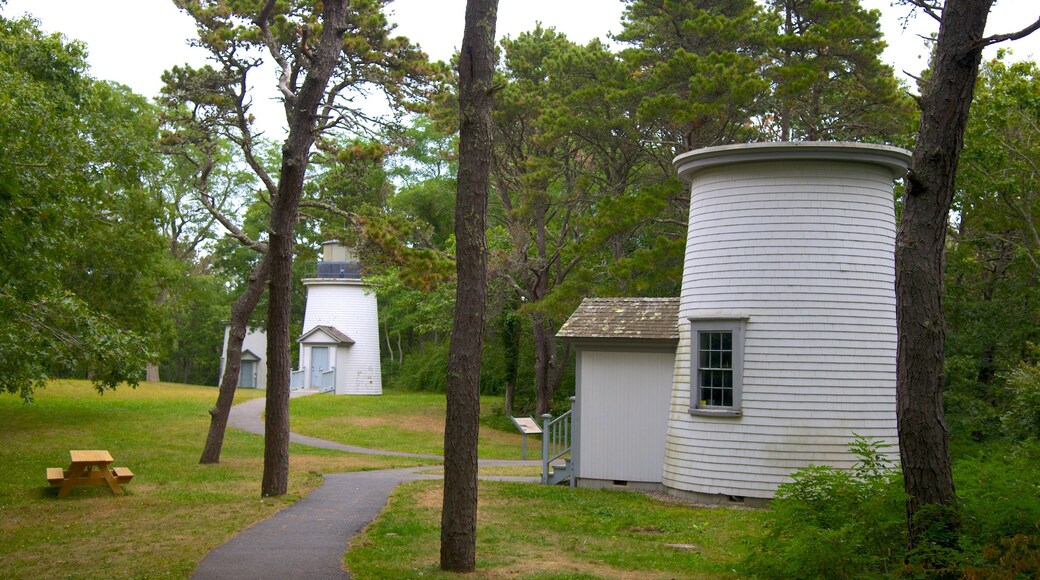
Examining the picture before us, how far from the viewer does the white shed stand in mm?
16938

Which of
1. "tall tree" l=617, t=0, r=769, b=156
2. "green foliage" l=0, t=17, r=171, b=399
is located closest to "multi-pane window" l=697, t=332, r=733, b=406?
"green foliage" l=0, t=17, r=171, b=399

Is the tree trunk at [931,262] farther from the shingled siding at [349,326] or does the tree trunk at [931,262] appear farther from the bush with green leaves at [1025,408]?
the shingled siding at [349,326]

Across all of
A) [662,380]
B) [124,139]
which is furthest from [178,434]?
[662,380]

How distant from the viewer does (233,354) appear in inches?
773

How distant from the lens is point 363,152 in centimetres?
1786

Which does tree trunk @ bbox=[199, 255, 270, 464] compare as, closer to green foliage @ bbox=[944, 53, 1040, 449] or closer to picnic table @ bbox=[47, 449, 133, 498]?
picnic table @ bbox=[47, 449, 133, 498]

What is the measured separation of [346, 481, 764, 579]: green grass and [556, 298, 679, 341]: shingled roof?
2726 mm

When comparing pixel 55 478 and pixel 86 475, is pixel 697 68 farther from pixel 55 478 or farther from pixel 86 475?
pixel 55 478

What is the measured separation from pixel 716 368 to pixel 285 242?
7.08 m

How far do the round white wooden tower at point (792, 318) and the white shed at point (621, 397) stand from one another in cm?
123

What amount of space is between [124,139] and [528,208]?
14234 mm

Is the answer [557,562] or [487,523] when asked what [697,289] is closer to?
[487,523]

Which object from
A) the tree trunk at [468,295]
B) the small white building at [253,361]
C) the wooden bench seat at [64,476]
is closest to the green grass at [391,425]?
the wooden bench seat at [64,476]

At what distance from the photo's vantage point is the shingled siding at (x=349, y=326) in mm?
47625
